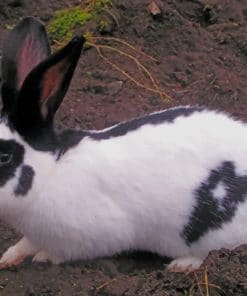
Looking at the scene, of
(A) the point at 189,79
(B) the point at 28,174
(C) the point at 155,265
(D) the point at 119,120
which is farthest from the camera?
(A) the point at 189,79

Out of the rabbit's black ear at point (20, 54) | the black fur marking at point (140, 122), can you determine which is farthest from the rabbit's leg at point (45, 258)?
the rabbit's black ear at point (20, 54)

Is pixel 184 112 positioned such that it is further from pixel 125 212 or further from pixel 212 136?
pixel 125 212

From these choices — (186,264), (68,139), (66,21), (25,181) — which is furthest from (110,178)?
(66,21)

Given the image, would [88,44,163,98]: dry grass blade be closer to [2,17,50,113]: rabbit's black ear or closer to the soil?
the soil

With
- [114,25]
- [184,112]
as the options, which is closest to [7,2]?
[114,25]

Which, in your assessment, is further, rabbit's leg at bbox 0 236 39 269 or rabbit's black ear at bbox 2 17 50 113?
rabbit's leg at bbox 0 236 39 269

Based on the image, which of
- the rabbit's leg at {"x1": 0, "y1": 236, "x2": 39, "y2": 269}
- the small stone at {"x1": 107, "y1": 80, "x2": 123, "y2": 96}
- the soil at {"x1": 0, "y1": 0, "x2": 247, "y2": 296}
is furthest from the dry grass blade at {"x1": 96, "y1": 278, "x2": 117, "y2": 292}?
the small stone at {"x1": 107, "y1": 80, "x2": 123, "y2": 96}
